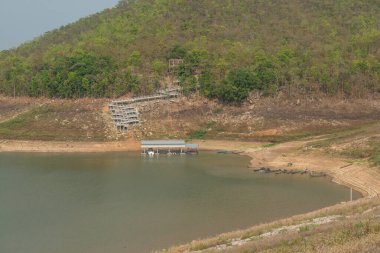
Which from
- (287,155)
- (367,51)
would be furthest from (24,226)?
(367,51)

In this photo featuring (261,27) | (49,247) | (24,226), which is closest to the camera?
(49,247)

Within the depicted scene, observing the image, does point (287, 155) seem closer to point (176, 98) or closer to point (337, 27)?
point (176, 98)

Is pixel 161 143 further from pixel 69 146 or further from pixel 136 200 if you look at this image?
pixel 136 200

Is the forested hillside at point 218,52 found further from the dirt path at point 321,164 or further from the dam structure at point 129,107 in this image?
the dirt path at point 321,164

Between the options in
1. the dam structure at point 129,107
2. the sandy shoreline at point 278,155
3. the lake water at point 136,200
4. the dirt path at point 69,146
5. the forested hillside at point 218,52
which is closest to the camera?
the lake water at point 136,200

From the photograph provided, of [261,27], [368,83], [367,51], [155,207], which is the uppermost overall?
[261,27]

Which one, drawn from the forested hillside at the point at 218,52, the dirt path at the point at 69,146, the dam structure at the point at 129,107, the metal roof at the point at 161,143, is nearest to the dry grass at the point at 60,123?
the dirt path at the point at 69,146
